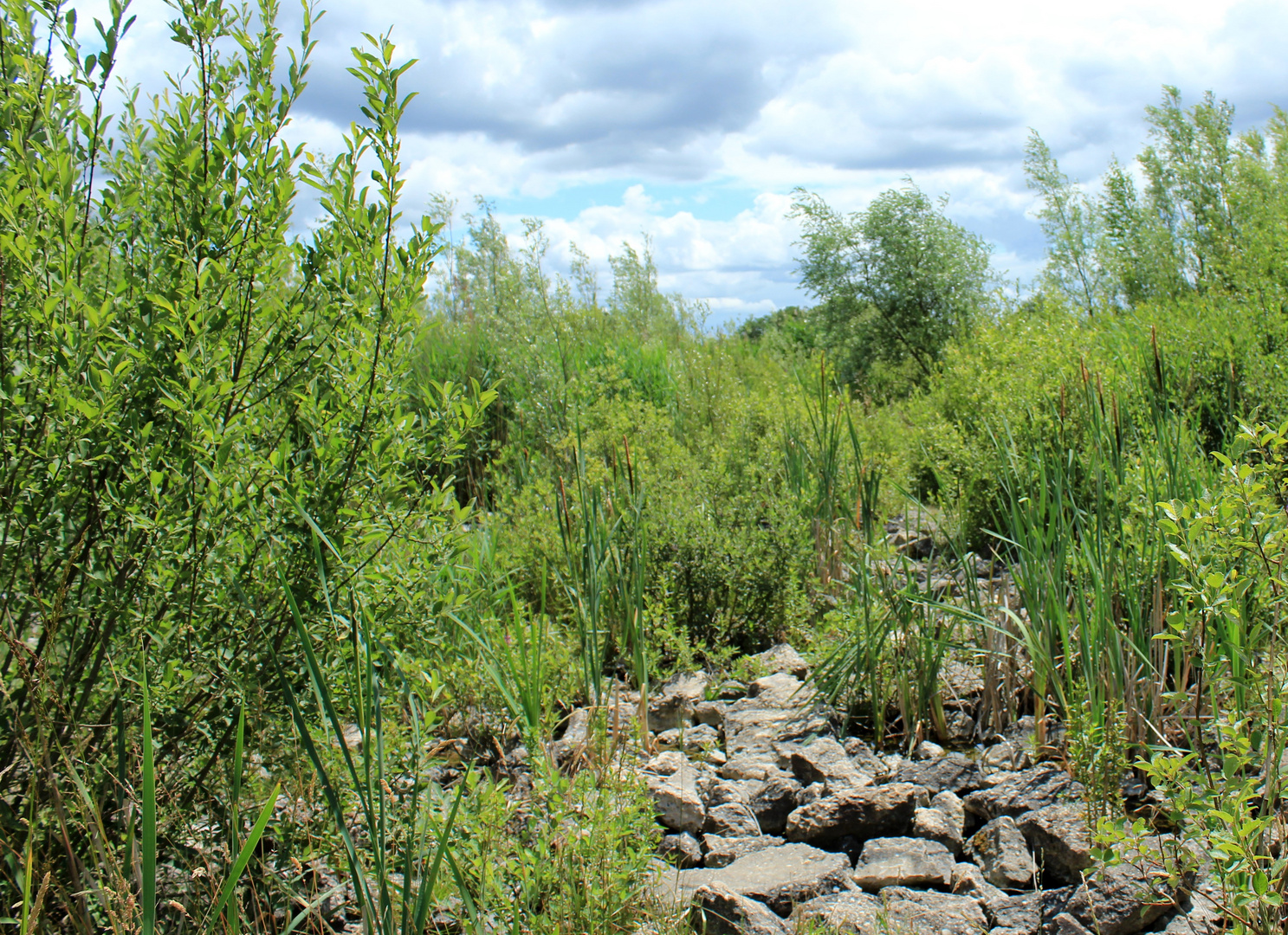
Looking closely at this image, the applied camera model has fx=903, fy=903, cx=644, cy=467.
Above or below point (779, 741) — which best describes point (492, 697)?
above

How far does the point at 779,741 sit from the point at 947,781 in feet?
1.97

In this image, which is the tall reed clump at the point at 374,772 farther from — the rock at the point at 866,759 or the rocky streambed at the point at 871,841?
the rock at the point at 866,759

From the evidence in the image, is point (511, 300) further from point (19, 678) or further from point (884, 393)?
point (884, 393)

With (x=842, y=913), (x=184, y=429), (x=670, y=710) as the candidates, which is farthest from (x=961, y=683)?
(x=184, y=429)

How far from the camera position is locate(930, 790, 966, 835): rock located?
2.71 m

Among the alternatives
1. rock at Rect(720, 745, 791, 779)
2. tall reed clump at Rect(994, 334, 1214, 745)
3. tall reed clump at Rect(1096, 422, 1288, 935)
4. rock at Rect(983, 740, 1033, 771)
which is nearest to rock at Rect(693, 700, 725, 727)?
rock at Rect(720, 745, 791, 779)

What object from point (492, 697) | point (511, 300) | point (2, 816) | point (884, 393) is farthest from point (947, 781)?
point (884, 393)

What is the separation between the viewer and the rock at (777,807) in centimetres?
290

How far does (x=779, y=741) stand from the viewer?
3309 millimetres

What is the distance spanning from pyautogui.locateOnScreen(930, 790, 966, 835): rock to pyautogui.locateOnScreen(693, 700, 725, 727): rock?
1.00 meters

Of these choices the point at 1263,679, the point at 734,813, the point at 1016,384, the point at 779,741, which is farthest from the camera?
the point at 1016,384

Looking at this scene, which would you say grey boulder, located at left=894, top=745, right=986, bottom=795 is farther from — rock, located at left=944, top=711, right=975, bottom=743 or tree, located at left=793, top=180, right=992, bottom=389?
tree, located at left=793, top=180, right=992, bottom=389

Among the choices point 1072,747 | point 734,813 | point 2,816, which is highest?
point 2,816

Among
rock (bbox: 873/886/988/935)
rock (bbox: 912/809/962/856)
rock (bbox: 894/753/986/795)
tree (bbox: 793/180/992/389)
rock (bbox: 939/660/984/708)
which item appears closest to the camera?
rock (bbox: 873/886/988/935)
